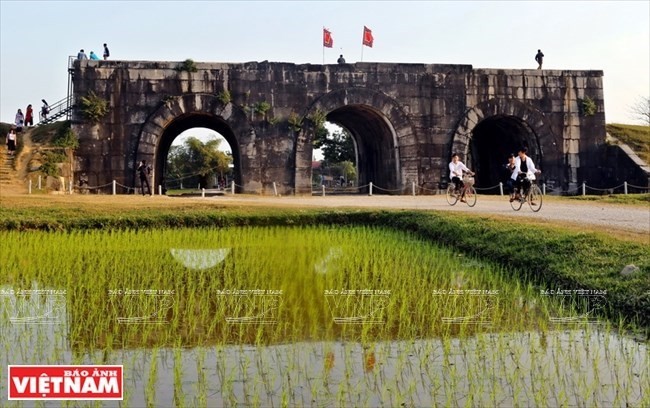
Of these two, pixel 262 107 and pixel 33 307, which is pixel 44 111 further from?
pixel 33 307

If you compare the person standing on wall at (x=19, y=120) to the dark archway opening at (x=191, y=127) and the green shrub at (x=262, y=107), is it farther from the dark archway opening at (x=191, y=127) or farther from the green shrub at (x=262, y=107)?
the green shrub at (x=262, y=107)

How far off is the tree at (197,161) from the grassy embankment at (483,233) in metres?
29.0

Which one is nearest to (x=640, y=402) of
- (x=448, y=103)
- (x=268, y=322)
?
(x=268, y=322)

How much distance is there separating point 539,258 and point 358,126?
18050 mm

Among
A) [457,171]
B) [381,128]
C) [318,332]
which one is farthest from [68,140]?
[318,332]

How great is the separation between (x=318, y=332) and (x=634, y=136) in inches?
895

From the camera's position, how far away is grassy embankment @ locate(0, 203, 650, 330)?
5.80 metres

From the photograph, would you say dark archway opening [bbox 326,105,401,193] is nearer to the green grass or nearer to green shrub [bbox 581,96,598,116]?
green shrub [bbox 581,96,598,116]

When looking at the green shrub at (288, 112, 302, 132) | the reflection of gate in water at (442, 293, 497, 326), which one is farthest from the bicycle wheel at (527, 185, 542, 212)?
the green shrub at (288, 112, 302, 132)

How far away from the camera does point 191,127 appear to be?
79.7 ft

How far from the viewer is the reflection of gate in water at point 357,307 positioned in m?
5.18

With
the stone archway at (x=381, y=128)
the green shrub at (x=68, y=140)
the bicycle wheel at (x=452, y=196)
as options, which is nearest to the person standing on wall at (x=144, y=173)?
the green shrub at (x=68, y=140)

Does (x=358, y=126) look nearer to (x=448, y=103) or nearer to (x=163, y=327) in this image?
(x=448, y=103)

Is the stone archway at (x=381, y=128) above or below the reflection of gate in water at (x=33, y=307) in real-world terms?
above
